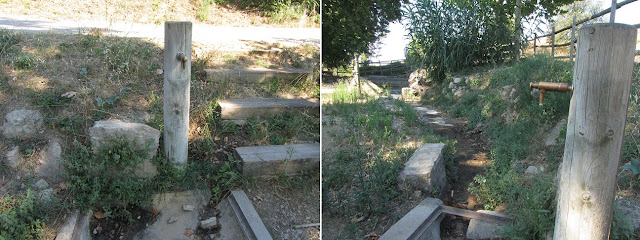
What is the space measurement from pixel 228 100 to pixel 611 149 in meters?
3.24

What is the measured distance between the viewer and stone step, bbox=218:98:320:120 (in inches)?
169

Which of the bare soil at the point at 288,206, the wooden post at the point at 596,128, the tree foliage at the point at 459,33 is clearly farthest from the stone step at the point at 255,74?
the tree foliage at the point at 459,33

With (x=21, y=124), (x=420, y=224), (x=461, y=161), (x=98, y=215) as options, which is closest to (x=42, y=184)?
(x=98, y=215)

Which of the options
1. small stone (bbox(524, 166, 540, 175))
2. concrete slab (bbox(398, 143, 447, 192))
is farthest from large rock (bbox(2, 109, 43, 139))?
small stone (bbox(524, 166, 540, 175))

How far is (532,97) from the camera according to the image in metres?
5.34

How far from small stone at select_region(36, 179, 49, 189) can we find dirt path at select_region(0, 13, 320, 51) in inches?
82.6

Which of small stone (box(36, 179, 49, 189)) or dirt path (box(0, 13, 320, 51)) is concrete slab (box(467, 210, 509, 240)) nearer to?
small stone (box(36, 179, 49, 189))

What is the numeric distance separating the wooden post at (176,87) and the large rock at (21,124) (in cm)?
100

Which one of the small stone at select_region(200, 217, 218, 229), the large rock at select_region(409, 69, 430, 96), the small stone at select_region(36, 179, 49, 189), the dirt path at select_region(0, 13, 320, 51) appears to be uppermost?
the dirt path at select_region(0, 13, 320, 51)

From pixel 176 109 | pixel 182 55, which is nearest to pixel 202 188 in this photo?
pixel 176 109

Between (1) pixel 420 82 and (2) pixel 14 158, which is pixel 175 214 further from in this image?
(1) pixel 420 82

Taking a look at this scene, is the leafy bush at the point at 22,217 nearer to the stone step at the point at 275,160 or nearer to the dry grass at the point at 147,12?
the stone step at the point at 275,160

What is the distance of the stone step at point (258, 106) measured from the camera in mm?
4305

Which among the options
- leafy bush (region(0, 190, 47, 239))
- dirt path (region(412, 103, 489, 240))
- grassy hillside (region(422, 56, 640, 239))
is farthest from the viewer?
dirt path (region(412, 103, 489, 240))
